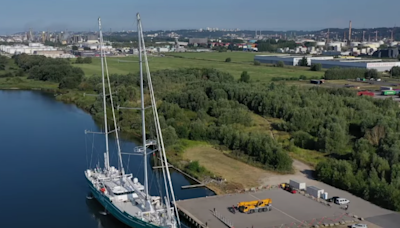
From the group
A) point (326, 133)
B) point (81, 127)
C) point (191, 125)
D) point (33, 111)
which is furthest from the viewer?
point (33, 111)

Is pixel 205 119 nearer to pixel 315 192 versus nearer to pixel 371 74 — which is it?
pixel 315 192

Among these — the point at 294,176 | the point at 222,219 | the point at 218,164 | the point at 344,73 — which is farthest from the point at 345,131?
the point at 344,73

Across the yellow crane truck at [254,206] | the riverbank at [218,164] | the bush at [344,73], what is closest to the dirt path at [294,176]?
the riverbank at [218,164]

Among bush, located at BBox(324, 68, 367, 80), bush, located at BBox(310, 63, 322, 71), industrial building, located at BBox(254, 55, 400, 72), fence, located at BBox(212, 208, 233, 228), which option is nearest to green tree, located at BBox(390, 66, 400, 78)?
industrial building, located at BBox(254, 55, 400, 72)

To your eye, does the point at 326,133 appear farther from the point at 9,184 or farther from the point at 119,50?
the point at 119,50

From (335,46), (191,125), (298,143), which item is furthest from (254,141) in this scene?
(335,46)

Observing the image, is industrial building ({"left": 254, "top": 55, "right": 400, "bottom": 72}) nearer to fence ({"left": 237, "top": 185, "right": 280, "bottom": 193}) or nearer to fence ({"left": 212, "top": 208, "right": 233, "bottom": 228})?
fence ({"left": 237, "top": 185, "right": 280, "bottom": 193})
